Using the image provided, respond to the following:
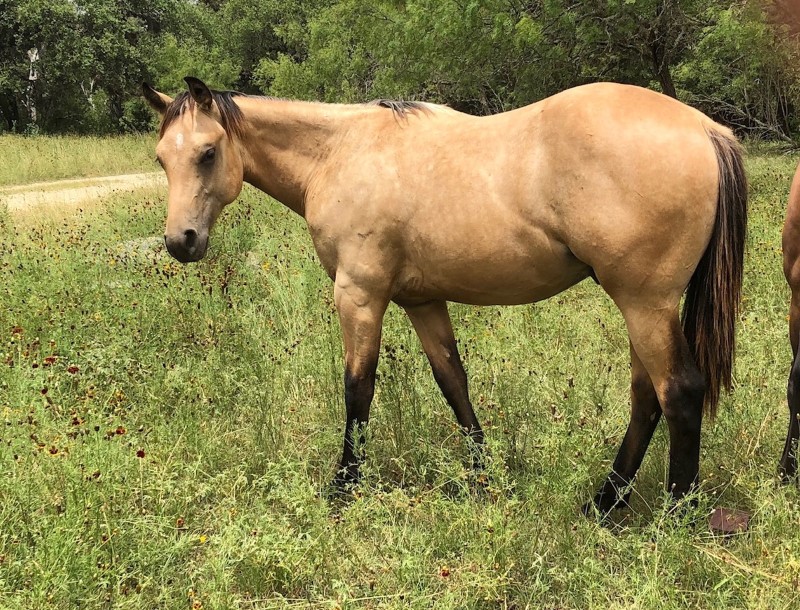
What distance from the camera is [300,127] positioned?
3.13 m

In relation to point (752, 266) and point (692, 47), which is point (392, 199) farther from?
point (692, 47)

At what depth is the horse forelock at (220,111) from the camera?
2.93 m

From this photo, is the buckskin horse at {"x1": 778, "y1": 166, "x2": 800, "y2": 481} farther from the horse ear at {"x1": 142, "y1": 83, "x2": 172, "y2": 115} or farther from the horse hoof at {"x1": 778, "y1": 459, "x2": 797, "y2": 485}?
the horse ear at {"x1": 142, "y1": 83, "x2": 172, "y2": 115}

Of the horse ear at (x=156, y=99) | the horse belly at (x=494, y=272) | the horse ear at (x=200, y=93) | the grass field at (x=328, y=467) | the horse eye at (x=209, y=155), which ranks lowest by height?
the grass field at (x=328, y=467)

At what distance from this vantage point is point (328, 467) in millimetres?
3176

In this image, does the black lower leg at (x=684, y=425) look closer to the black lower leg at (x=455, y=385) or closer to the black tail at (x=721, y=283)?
the black tail at (x=721, y=283)

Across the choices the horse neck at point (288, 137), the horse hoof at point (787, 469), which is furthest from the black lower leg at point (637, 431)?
the horse neck at point (288, 137)

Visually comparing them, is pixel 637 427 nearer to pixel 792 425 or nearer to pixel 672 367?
pixel 672 367

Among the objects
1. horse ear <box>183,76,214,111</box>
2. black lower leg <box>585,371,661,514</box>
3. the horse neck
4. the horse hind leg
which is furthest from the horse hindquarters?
horse ear <box>183,76,214,111</box>

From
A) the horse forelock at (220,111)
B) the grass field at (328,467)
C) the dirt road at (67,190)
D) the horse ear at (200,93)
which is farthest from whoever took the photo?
the dirt road at (67,190)

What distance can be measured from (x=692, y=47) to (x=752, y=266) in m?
7.20

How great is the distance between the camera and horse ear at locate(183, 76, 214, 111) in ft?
9.23

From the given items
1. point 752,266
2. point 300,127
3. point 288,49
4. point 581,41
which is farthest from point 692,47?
point 288,49

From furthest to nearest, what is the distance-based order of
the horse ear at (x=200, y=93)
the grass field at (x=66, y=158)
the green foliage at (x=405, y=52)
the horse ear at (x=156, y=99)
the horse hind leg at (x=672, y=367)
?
1. the grass field at (x=66, y=158)
2. the green foliage at (x=405, y=52)
3. the horse ear at (x=156, y=99)
4. the horse ear at (x=200, y=93)
5. the horse hind leg at (x=672, y=367)
